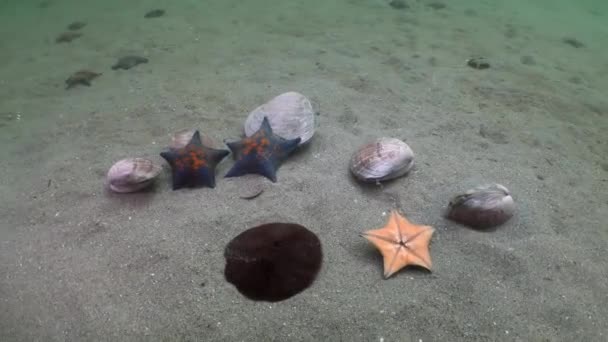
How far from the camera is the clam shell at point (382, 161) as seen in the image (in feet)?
12.5

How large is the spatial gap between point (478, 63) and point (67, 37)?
9341 mm

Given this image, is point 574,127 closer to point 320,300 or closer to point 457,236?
point 457,236

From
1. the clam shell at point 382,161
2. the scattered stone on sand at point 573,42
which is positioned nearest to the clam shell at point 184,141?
the clam shell at point 382,161

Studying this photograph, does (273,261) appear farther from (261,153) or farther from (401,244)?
(261,153)

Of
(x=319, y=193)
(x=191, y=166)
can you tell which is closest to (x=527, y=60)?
(x=319, y=193)

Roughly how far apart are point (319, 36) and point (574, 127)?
17.5 ft

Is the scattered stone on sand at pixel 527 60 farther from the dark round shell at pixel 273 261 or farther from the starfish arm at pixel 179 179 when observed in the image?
the starfish arm at pixel 179 179

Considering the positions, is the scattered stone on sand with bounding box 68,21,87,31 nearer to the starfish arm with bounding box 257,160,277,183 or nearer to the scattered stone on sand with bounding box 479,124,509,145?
the starfish arm with bounding box 257,160,277,183

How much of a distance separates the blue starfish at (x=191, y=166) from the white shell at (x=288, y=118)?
79cm

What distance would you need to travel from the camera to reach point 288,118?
14.3 ft

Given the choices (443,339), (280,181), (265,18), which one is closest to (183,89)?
(280,181)

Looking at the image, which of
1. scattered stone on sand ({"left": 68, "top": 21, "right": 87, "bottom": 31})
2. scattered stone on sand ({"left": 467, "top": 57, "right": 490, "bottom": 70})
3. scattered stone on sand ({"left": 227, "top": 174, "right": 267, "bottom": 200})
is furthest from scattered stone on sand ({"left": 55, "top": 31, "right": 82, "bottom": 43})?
scattered stone on sand ({"left": 467, "top": 57, "right": 490, "bottom": 70})

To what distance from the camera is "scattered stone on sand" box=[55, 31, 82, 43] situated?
8.82m

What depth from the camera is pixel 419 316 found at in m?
2.75
